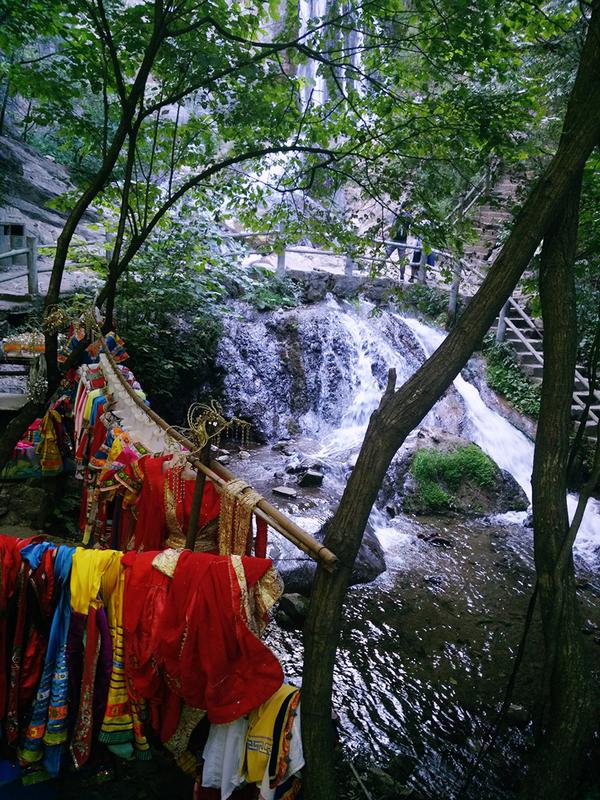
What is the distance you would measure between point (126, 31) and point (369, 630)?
21.4 feet

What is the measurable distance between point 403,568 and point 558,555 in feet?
13.7

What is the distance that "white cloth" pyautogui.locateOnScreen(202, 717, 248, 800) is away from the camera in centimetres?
237

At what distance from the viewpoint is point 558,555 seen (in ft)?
10.2

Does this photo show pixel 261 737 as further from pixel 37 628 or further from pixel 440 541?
pixel 440 541

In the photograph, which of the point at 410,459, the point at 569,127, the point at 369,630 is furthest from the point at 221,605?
the point at 410,459

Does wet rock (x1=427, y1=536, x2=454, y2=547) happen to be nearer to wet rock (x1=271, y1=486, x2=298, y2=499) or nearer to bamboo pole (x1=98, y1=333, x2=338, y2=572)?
wet rock (x1=271, y1=486, x2=298, y2=499)

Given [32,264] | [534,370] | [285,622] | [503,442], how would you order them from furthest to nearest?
[534,370] < [503,442] < [32,264] < [285,622]

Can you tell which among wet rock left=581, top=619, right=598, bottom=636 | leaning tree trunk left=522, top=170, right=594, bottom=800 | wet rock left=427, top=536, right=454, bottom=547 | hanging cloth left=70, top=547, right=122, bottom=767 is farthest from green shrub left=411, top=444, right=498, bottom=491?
hanging cloth left=70, top=547, right=122, bottom=767

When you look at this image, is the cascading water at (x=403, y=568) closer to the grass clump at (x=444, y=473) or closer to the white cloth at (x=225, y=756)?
the grass clump at (x=444, y=473)

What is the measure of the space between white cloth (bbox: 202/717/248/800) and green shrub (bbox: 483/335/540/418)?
1074cm

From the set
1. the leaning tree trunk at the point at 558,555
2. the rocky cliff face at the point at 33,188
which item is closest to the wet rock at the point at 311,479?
the leaning tree trunk at the point at 558,555

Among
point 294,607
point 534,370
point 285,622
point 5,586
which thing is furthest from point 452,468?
point 5,586

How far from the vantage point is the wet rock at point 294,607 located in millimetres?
5496

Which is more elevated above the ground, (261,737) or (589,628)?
(261,737)
